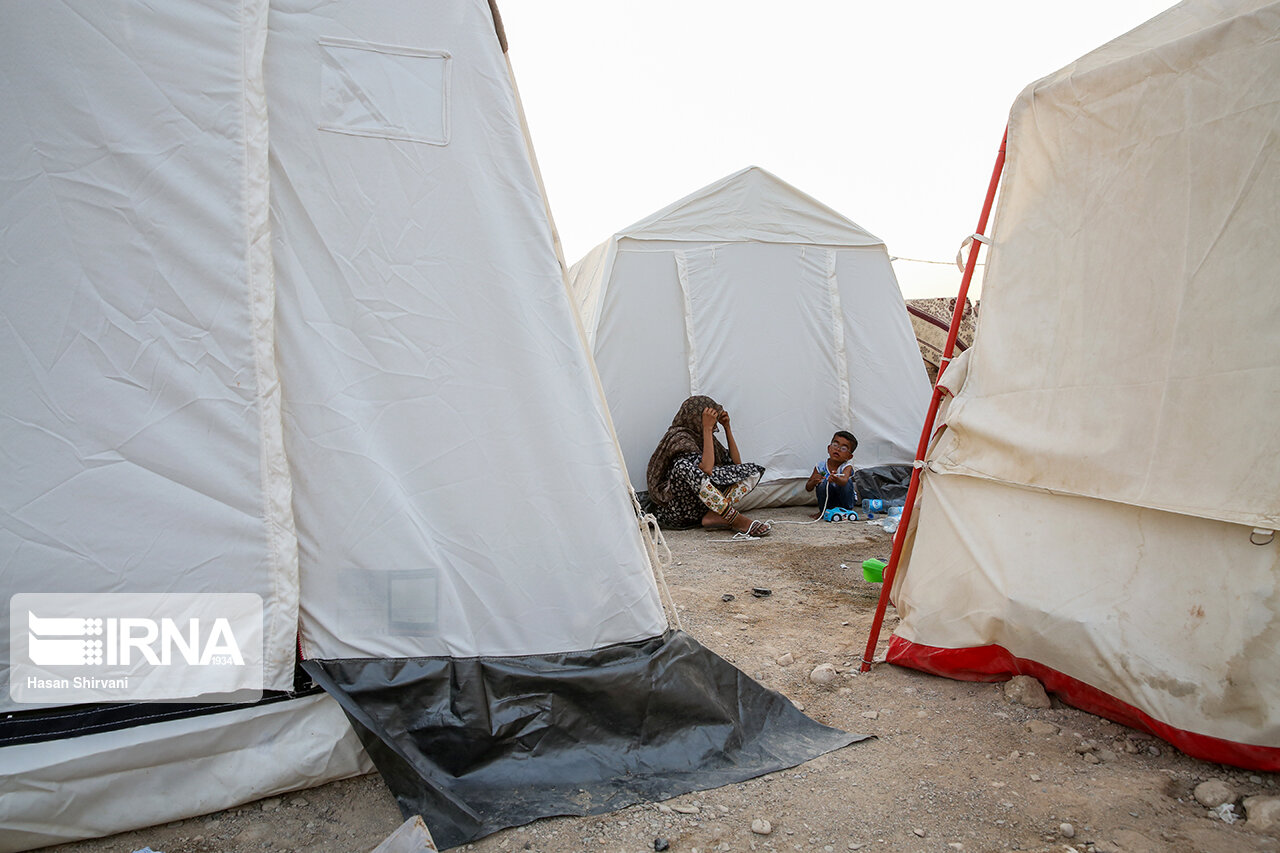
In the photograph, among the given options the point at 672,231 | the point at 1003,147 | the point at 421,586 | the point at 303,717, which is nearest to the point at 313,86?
the point at 421,586

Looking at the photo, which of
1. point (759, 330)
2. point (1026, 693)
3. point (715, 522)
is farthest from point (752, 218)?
point (1026, 693)

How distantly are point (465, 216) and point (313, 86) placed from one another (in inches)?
19.9

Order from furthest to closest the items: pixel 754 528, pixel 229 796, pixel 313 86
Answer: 1. pixel 754 528
2. pixel 313 86
3. pixel 229 796

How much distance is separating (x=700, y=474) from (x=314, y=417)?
3949mm

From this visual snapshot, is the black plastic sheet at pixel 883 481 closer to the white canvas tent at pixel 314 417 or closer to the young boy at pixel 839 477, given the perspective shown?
the young boy at pixel 839 477

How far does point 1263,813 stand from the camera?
1876 mm

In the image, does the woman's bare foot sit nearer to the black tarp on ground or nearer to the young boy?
the young boy

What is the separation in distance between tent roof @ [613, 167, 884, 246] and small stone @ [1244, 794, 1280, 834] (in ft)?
17.6

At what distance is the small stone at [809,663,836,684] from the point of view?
9.66 ft

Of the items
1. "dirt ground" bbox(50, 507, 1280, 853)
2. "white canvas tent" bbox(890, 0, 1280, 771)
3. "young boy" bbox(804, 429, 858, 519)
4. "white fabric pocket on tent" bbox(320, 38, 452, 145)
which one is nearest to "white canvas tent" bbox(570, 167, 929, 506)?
→ "young boy" bbox(804, 429, 858, 519)

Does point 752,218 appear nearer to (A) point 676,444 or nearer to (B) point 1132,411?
(A) point 676,444

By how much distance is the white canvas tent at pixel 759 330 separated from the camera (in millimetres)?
6449

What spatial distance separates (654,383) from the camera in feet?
21.2

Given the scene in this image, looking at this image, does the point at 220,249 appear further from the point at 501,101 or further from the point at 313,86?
the point at 501,101
